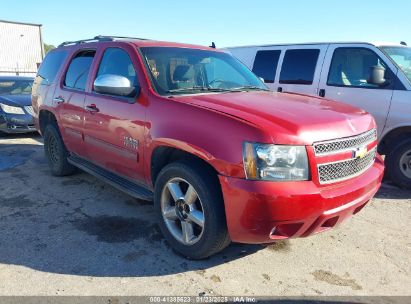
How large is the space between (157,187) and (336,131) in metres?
1.63

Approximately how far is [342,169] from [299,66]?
3937 millimetres

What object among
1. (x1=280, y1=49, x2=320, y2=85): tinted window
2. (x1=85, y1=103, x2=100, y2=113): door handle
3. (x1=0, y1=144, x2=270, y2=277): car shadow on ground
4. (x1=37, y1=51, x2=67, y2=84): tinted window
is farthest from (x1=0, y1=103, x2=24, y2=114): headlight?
(x1=280, y1=49, x2=320, y2=85): tinted window

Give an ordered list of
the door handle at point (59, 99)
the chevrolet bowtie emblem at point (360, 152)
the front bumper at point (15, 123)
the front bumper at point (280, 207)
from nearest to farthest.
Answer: the front bumper at point (280, 207) → the chevrolet bowtie emblem at point (360, 152) → the door handle at point (59, 99) → the front bumper at point (15, 123)

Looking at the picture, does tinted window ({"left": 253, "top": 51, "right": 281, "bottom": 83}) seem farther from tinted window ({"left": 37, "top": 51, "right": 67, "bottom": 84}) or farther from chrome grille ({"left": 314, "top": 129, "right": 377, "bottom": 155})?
chrome grille ({"left": 314, "top": 129, "right": 377, "bottom": 155})

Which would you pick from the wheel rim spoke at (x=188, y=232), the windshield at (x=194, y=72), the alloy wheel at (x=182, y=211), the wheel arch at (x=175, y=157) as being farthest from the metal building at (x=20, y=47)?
→ the wheel rim spoke at (x=188, y=232)

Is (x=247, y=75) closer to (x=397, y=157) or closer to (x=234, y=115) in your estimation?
(x=234, y=115)

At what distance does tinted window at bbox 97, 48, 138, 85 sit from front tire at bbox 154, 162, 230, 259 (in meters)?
1.13

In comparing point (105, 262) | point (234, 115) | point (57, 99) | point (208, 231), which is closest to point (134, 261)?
point (105, 262)

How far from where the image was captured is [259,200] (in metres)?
2.76

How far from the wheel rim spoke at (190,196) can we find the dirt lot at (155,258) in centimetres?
55

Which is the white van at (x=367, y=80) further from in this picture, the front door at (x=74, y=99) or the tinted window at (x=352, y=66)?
the front door at (x=74, y=99)

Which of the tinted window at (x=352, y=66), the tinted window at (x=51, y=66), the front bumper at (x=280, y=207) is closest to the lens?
the front bumper at (x=280, y=207)

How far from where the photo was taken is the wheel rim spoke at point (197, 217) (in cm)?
319

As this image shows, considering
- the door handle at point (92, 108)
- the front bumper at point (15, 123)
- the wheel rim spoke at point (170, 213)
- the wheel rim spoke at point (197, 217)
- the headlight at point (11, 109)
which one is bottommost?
the front bumper at point (15, 123)
